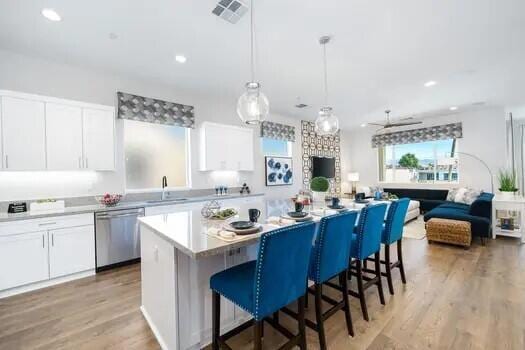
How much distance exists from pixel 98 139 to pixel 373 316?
404cm

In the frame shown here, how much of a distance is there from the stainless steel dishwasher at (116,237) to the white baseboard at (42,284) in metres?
0.16

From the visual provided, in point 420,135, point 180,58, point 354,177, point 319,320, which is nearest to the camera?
point 319,320

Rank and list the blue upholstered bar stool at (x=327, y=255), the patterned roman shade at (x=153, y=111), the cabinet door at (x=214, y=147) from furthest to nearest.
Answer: the cabinet door at (x=214, y=147) → the patterned roman shade at (x=153, y=111) → the blue upholstered bar stool at (x=327, y=255)

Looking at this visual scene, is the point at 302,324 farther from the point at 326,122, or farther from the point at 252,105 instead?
the point at 326,122

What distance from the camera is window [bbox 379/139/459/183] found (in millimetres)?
6785

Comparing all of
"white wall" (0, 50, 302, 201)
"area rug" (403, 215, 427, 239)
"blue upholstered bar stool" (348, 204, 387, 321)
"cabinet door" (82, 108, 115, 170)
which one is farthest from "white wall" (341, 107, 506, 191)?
"cabinet door" (82, 108, 115, 170)

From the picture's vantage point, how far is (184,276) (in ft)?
5.40

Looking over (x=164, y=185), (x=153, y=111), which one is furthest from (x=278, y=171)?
(x=153, y=111)

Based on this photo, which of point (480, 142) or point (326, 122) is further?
point (480, 142)

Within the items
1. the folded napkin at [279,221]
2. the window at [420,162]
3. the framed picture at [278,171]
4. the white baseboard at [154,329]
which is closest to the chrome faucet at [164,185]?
the white baseboard at [154,329]

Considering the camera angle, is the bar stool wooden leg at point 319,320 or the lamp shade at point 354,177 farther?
the lamp shade at point 354,177

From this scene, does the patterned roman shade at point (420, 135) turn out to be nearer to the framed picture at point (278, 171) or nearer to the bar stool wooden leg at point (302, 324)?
the framed picture at point (278, 171)

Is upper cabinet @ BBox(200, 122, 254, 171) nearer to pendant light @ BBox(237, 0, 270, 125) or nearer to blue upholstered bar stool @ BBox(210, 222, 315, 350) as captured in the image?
pendant light @ BBox(237, 0, 270, 125)

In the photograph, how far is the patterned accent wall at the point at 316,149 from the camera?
22.3 ft
